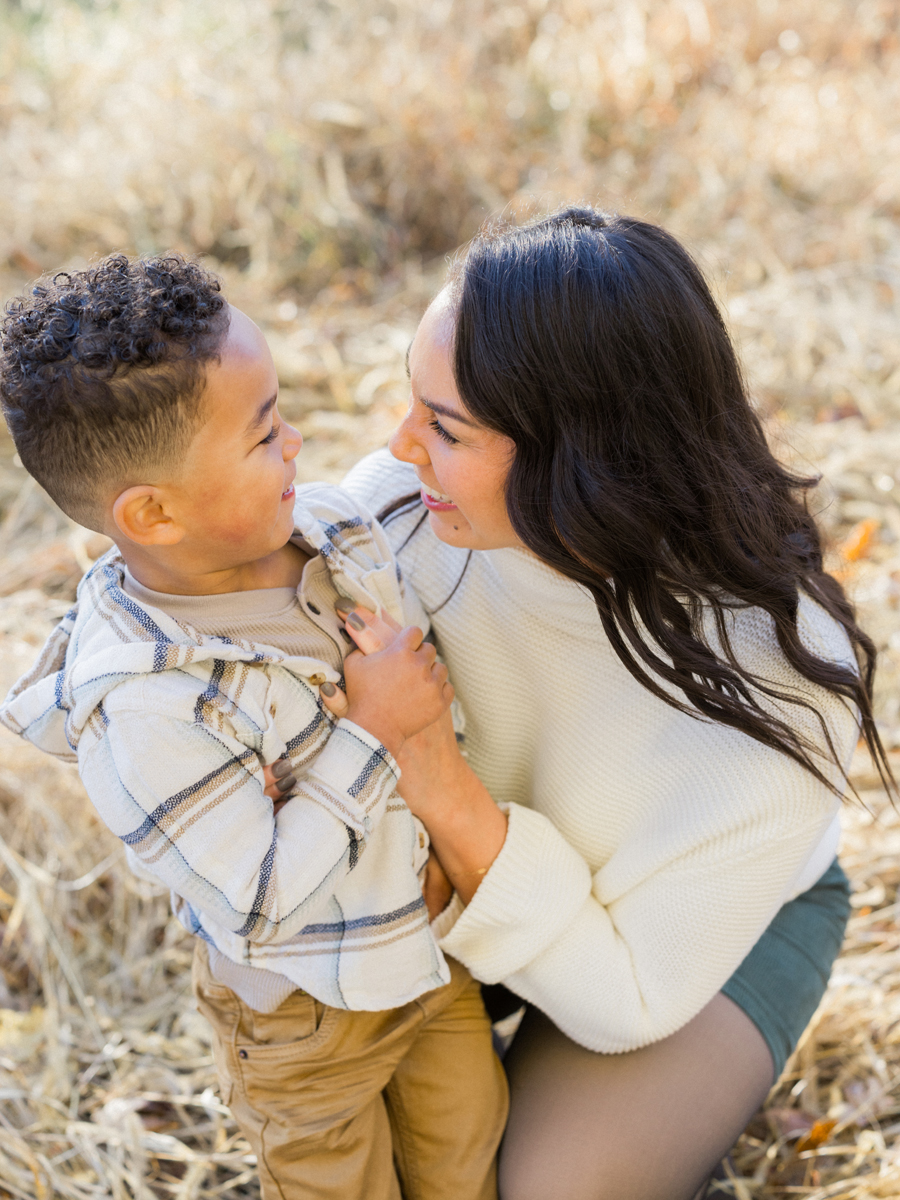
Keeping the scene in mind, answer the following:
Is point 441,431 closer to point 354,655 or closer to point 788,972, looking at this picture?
point 354,655

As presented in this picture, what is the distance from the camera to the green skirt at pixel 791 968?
1.99 m

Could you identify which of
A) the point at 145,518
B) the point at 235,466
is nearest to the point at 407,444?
the point at 235,466

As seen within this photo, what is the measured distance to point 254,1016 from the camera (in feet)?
5.48

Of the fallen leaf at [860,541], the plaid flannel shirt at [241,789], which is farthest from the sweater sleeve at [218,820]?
the fallen leaf at [860,541]

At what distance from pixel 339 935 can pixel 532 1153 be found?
0.55 meters

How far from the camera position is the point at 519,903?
170 centimetres

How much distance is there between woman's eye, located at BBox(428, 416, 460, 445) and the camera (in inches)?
64.4

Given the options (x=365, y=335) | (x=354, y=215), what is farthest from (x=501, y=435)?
(x=354, y=215)

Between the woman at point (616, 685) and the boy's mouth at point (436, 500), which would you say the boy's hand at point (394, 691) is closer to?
the woman at point (616, 685)

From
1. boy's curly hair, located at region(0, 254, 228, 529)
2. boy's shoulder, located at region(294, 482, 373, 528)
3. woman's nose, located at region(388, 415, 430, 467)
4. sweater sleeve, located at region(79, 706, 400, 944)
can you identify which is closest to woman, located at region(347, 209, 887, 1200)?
woman's nose, located at region(388, 415, 430, 467)

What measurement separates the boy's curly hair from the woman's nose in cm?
35

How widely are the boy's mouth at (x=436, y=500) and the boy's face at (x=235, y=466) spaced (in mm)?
293

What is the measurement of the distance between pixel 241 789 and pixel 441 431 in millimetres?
633

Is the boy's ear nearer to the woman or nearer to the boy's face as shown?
the boy's face
